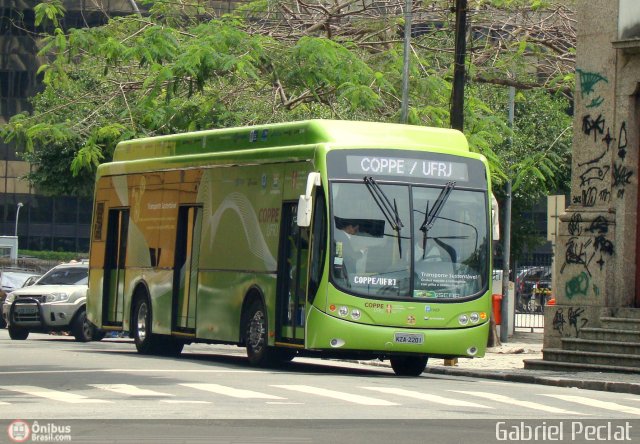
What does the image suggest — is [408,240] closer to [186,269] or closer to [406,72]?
[186,269]

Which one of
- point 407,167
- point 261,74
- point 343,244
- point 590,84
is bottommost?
point 343,244

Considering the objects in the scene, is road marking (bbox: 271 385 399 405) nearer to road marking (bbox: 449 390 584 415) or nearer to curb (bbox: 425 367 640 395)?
road marking (bbox: 449 390 584 415)

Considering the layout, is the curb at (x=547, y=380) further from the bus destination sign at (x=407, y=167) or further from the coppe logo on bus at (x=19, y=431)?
the coppe logo on bus at (x=19, y=431)

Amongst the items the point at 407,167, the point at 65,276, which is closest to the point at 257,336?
the point at 407,167

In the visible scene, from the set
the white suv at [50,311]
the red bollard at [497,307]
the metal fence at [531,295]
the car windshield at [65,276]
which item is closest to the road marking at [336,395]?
the white suv at [50,311]

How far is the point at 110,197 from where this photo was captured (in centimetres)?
2612

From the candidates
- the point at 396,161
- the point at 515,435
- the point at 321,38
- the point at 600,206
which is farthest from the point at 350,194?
the point at 321,38

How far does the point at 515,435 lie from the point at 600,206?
1138cm

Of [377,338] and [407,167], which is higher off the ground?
[407,167]

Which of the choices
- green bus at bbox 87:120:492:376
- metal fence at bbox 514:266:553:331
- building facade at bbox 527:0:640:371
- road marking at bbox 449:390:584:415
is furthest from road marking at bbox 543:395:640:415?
metal fence at bbox 514:266:553:331

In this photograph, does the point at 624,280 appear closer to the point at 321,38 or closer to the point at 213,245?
the point at 213,245

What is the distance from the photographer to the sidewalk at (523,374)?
63.6 ft

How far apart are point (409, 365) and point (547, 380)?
6.41 feet

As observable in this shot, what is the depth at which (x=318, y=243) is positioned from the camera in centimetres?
1914
